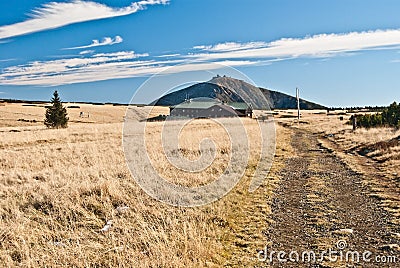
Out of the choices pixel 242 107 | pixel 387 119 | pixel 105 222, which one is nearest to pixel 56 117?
pixel 242 107

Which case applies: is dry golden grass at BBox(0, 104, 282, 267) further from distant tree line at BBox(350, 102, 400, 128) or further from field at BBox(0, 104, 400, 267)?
distant tree line at BBox(350, 102, 400, 128)

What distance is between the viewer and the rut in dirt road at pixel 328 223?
258 inches

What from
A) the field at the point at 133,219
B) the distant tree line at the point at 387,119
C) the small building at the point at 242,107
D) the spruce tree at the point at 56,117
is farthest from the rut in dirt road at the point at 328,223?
the spruce tree at the point at 56,117

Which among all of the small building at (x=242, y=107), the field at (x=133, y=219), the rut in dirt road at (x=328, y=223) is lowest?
the rut in dirt road at (x=328, y=223)

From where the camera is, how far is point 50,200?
9672 mm

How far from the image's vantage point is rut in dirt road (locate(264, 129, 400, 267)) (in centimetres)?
655

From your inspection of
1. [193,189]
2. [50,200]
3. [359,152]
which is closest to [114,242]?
[50,200]

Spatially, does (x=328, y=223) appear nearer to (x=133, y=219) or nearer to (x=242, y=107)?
(x=133, y=219)

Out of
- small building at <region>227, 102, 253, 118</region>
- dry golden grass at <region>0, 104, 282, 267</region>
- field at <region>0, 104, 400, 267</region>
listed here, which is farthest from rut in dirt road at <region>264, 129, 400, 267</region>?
small building at <region>227, 102, 253, 118</region>

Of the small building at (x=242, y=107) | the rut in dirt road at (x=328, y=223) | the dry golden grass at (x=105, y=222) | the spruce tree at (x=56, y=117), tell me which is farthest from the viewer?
the spruce tree at (x=56, y=117)

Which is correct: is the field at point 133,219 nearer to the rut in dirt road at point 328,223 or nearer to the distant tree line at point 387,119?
the rut in dirt road at point 328,223

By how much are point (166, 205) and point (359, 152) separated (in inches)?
652

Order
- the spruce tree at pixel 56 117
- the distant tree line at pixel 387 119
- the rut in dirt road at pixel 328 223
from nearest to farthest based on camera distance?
the rut in dirt road at pixel 328 223, the distant tree line at pixel 387 119, the spruce tree at pixel 56 117

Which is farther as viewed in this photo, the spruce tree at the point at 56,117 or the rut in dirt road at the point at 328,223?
the spruce tree at the point at 56,117
